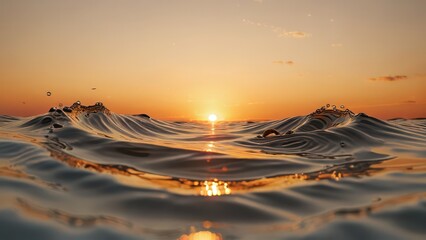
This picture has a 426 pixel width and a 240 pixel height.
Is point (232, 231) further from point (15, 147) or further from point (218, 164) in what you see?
point (15, 147)

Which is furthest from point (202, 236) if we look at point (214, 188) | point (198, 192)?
point (214, 188)

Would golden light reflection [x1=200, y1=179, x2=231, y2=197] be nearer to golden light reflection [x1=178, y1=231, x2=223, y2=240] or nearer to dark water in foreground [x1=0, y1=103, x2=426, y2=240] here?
dark water in foreground [x1=0, y1=103, x2=426, y2=240]

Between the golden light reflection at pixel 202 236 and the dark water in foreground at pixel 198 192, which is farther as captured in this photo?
the dark water in foreground at pixel 198 192

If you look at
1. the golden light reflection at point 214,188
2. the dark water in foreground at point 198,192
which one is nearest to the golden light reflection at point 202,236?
the dark water in foreground at point 198,192

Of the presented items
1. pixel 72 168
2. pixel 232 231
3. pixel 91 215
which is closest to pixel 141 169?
pixel 72 168

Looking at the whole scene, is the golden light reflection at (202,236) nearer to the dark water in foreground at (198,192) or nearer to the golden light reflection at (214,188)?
A: the dark water in foreground at (198,192)

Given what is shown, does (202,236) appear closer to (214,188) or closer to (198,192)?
(198,192)

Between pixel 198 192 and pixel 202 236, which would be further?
pixel 198 192
